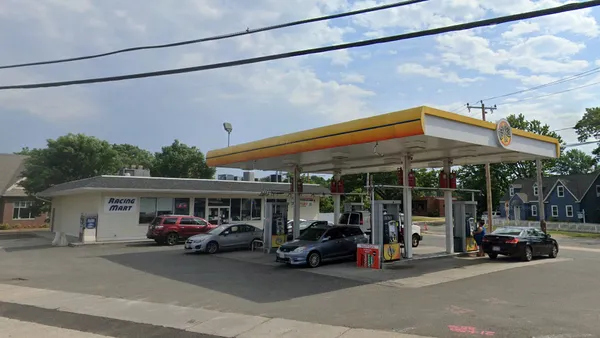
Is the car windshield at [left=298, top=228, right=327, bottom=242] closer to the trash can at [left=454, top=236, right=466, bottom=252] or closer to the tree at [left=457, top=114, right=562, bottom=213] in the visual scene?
the trash can at [left=454, top=236, right=466, bottom=252]

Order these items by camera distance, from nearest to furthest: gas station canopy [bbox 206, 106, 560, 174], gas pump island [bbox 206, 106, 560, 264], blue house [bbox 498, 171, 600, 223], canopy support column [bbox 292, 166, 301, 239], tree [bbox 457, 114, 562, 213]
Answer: gas station canopy [bbox 206, 106, 560, 174] < gas pump island [bbox 206, 106, 560, 264] < canopy support column [bbox 292, 166, 301, 239] < blue house [bbox 498, 171, 600, 223] < tree [bbox 457, 114, 562, 213]

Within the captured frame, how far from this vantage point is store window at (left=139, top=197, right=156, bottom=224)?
26.4 metres

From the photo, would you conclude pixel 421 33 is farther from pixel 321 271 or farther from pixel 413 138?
pixel 321 271

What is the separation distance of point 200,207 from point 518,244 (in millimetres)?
19969

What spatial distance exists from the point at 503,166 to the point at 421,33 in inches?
2902

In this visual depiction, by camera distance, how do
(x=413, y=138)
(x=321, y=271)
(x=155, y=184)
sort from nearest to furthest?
(x=413, y=138) → (x=321, y=271) → (x=155, y=184)

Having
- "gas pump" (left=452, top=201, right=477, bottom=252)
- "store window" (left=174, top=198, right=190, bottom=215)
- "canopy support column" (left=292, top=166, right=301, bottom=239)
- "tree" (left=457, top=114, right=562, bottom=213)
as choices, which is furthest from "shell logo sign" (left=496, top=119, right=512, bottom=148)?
"tree" (left=457, top=114, right=562, bottom=213)

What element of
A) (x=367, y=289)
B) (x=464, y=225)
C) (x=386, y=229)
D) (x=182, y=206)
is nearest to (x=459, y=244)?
(x=464, y=225)

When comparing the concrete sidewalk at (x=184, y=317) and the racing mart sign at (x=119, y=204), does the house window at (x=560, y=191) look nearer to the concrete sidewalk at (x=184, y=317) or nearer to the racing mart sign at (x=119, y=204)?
the racing mart sign at (x=119, y=204)

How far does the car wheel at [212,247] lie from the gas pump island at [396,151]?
2.35m

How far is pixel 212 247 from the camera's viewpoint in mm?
19266

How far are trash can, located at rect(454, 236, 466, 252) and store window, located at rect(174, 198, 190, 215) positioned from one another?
57.5ft

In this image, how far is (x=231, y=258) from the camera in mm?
17500

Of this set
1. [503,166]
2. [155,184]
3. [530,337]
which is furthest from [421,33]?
[503,166]
